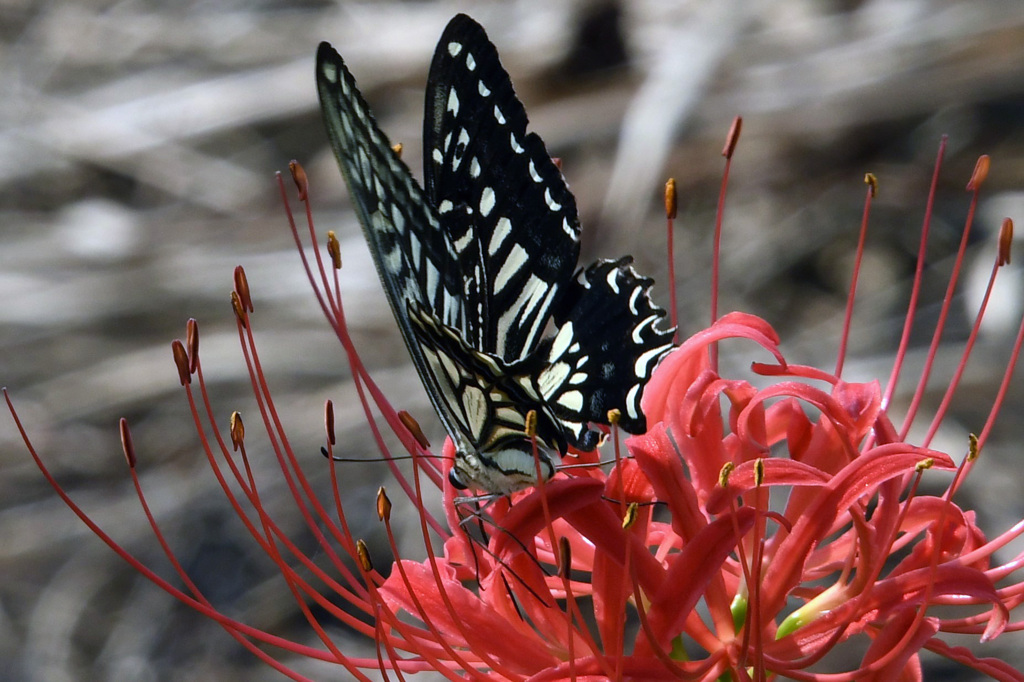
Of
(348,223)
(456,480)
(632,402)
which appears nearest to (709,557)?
(632,402)

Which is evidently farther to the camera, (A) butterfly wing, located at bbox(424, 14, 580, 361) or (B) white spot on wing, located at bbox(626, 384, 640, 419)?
(A) butterfly wing, located at bbox(424, 14, 580, 361)

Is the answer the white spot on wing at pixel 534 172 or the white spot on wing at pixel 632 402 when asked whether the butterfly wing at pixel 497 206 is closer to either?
the white spot on wing at pixel 534 172

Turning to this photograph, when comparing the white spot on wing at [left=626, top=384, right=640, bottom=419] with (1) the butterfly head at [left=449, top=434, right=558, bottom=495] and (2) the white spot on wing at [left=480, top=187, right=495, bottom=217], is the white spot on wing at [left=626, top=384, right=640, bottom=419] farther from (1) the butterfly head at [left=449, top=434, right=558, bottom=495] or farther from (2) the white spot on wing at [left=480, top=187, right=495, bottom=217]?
(2) the white spot on wing at [left=480, top=187, right=495, bottom=217]

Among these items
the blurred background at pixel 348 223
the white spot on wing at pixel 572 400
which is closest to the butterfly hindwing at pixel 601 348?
the white spot on wing at pixel 572 400

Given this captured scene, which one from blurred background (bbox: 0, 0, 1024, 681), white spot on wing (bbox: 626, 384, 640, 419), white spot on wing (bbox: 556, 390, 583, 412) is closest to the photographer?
white spot on wing (bbox: 626, 384, 640, 419)

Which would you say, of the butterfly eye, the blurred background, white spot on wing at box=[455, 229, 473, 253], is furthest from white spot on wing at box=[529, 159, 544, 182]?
the blurred background

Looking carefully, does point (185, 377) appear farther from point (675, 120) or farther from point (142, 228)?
point (142, 228)

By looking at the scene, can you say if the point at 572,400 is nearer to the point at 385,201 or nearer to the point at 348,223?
the point at 385,201

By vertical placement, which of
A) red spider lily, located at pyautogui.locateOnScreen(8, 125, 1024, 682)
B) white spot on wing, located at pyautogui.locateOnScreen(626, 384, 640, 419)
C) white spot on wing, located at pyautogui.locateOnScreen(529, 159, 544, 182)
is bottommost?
red spider lily, located at pyautogui.locateOnScreen(8, 125, 1024, 682)

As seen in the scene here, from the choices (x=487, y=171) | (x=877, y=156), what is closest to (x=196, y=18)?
(x=877, y=156)
